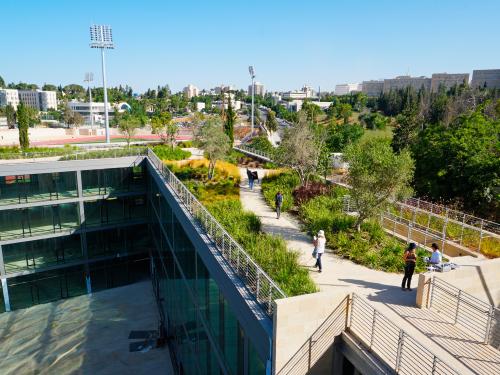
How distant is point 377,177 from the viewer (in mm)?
14273

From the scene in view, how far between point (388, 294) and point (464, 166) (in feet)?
48.3

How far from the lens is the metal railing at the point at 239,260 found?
761 cm

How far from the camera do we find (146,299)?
2656cm

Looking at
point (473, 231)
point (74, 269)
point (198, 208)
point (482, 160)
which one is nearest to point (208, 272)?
point (198, 208)

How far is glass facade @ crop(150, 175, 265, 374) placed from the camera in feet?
30.7

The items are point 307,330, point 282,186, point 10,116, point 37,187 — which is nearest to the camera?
point 307,330

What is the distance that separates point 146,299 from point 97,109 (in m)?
123

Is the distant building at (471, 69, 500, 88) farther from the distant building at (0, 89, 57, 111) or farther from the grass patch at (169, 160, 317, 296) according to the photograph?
the distant building at (0, 89, 57, 111)

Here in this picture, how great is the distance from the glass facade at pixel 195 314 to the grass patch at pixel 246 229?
1513mm

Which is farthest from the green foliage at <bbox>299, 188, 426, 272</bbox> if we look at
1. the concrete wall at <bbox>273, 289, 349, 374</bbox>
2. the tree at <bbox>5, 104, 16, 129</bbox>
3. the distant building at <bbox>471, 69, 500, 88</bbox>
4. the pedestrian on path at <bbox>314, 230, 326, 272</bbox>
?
the distant building at <bbox>471, 69, 500, 88</bbox>

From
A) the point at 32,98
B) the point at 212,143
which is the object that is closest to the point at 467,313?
the point at 212,143

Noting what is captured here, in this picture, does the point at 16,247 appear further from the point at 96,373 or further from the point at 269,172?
the point at 269,172

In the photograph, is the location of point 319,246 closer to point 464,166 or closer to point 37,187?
point 464,166

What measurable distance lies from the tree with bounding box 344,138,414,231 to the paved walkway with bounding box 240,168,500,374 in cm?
255
